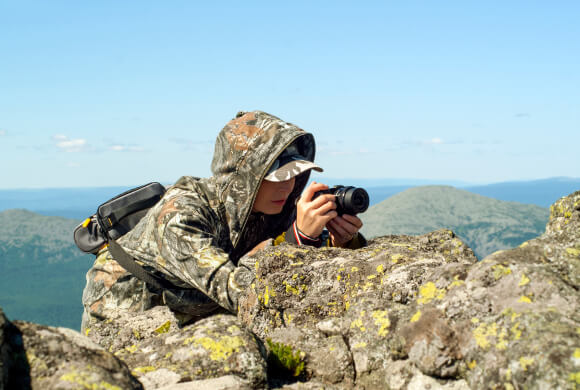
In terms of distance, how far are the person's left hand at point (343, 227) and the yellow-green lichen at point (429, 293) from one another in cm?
266

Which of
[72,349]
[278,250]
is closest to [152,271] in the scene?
[278,250]

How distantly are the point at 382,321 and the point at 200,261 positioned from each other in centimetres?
259

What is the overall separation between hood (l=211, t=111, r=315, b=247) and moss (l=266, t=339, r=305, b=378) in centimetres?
304

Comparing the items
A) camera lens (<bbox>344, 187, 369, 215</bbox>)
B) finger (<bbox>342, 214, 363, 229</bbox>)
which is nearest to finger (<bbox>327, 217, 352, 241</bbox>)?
finger (<bbox>342, 214, 363, 229</bbox>)

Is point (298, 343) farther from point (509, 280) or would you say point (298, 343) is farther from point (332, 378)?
point (509, 280)

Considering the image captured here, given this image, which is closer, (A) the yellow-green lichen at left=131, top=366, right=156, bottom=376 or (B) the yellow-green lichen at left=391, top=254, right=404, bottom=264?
(A) the yellow-green lichen at left=131, top=366, right=156, bottom=376

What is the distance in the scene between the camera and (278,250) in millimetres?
5363

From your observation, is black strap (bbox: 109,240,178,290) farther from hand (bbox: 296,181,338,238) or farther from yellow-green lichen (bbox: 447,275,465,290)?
yellow-green lichen (bbox: 447,275,465,290)

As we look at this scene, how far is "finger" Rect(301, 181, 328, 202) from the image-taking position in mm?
6367

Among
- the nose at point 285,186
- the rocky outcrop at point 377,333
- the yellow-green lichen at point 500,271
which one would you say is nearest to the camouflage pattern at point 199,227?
the nose at point 285,186

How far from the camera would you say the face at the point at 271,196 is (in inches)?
285

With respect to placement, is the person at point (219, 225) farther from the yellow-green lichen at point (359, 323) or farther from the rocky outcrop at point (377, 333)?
the yellow-green lichen at point (359, 323)

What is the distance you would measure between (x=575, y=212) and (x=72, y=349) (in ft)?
13.5

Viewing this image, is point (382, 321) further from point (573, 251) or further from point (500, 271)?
point (573, 251)
